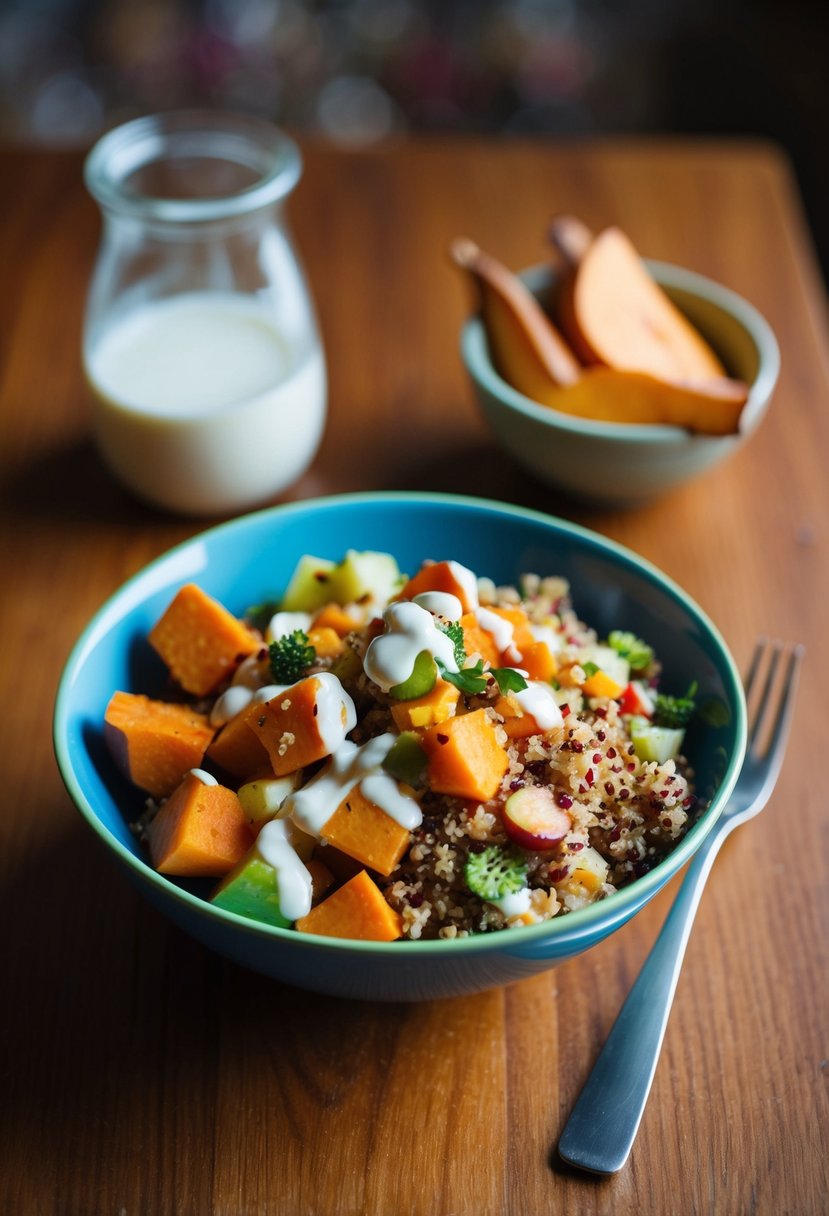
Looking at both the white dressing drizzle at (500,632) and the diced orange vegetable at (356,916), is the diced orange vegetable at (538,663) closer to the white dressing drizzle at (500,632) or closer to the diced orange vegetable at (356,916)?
the white dressing drizzle at (500,632)

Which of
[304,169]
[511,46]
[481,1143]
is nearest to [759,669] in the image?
[481,1143]

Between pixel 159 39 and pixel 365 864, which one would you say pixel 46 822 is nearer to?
pixel 365 864

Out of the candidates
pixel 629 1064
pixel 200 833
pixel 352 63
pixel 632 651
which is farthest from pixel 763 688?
pixel 352 63

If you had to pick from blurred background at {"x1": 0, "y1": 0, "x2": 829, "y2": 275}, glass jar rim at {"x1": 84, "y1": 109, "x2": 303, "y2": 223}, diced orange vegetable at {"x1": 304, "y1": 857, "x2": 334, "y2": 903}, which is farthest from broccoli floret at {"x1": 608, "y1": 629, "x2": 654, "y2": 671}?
blurred background at {"x1": 0, "y1": 0, "x2": 829, "y2": 275}

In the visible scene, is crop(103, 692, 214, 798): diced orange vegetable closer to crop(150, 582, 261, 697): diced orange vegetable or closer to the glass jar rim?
crop(150, 582, 261, 697): diced orange vegetable

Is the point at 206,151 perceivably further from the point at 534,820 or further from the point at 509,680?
the point at 534,820

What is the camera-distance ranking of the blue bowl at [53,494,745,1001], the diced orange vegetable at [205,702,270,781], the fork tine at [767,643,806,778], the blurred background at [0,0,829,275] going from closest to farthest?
the blue bowl at [53,494,745,1001], the diced orange vegetable at [205,702,270,781], the fork tine at [767,643,806,778], the blurred background at [0,0,829,275]
